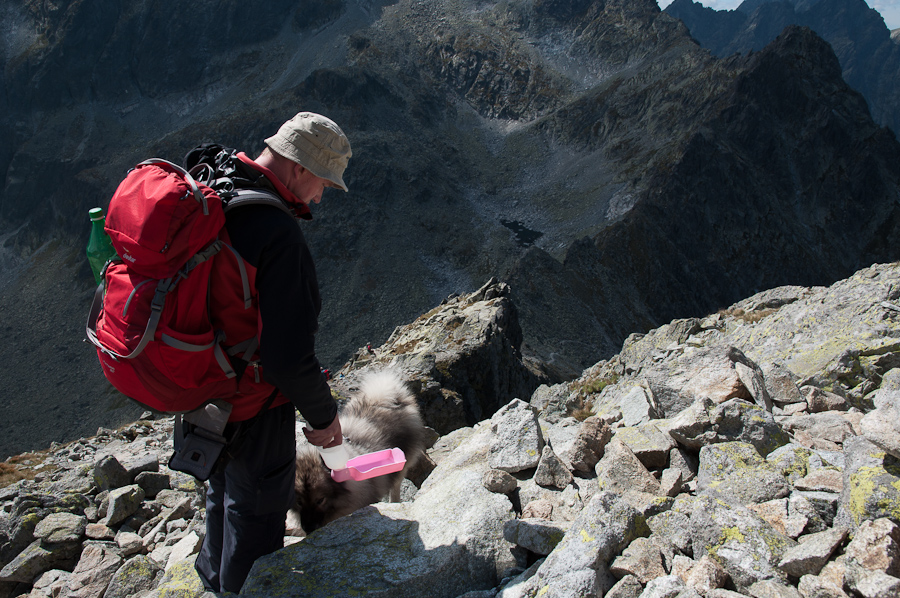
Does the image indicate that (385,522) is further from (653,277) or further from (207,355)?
(653,277)

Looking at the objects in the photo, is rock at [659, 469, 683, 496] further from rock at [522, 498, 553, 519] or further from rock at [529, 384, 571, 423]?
rock at [529, 384, 571, 423]

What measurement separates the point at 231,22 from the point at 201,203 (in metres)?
145

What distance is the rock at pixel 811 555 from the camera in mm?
2719

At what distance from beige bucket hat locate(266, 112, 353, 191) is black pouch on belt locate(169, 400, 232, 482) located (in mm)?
1615

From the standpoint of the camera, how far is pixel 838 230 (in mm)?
76562

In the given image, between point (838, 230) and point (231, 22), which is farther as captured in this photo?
point (231, 22)

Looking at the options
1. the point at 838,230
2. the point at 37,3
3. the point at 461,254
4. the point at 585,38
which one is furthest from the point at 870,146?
the point at 37,3

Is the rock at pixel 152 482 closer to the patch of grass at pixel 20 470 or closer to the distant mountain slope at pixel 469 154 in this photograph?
the patch of grass at pixel 20 470

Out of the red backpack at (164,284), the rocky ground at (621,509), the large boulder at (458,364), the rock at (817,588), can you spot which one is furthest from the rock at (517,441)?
the large boulder at (458,364)

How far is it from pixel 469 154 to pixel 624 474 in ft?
316

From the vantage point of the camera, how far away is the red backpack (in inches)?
108

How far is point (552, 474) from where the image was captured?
4680 mm

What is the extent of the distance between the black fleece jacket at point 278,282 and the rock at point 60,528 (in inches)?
200

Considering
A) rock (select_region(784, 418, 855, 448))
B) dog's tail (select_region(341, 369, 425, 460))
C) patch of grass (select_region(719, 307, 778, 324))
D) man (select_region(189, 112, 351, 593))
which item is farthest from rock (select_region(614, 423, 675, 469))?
patch of grass (select_region(719, 307, 778, 324))
